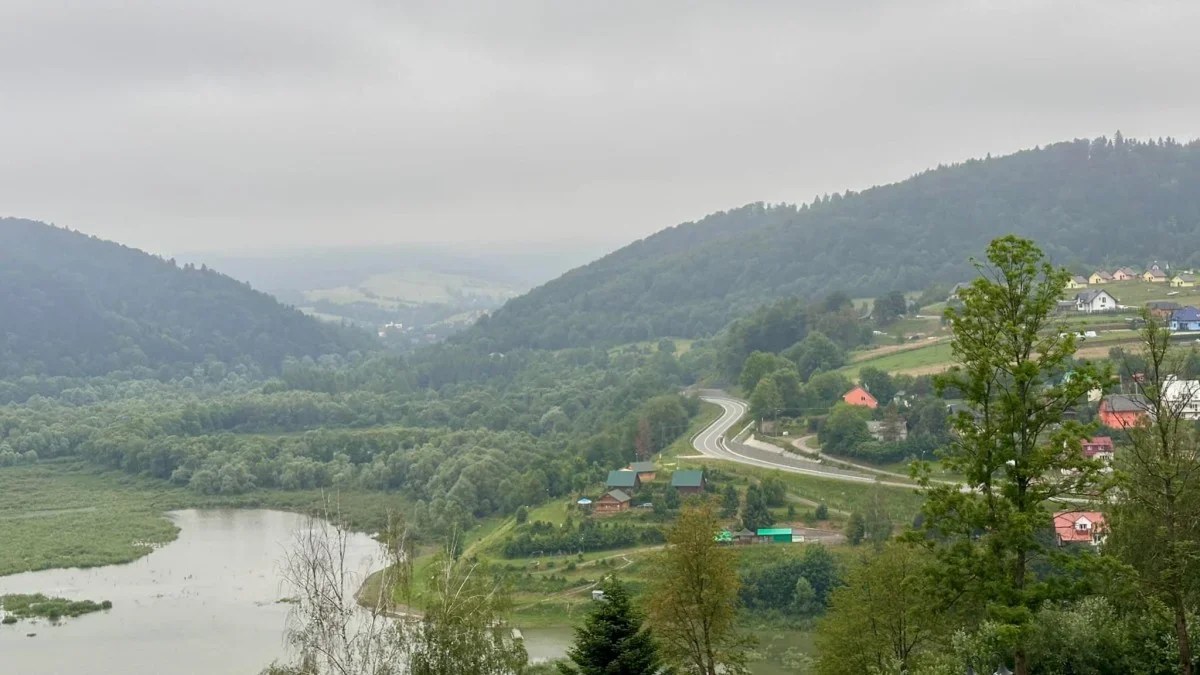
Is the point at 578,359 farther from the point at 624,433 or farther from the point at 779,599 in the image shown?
the point at 779,599

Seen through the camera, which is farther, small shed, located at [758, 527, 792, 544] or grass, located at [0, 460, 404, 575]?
grass, located at [0, 460, 404, 575]

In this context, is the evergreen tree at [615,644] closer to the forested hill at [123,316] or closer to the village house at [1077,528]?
the village house at [1077,528]

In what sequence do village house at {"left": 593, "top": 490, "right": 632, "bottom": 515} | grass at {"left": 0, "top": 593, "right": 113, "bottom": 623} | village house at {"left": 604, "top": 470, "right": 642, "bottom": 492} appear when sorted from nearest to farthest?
grass at {"left": 0, "top": 593, "right": 113, "bottom": 623} < village house at {"left": 593, "top": 490, "right": 632, "bottom": 515} < village house at {"left": 604, "top": 470, "right": 642, "bottom": 492}

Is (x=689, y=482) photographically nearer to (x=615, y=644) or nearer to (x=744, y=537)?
(x=744, y=537)

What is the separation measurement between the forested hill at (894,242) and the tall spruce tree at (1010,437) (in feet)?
293

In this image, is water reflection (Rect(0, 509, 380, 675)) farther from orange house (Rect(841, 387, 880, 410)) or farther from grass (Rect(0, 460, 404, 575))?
orange house (Rect(841, 387, 880, 410))

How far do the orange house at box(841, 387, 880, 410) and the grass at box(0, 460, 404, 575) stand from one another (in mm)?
20717

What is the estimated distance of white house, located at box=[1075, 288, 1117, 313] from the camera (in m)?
57.4

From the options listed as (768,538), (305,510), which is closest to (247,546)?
(305,510)

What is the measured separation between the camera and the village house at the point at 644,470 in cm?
4359

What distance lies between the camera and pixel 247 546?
48.1m

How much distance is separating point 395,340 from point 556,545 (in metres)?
129

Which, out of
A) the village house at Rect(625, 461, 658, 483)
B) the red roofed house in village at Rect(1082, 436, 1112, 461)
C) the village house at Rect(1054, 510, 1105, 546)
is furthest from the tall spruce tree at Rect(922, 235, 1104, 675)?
the village house at Rect(625, 461, 658, 483)

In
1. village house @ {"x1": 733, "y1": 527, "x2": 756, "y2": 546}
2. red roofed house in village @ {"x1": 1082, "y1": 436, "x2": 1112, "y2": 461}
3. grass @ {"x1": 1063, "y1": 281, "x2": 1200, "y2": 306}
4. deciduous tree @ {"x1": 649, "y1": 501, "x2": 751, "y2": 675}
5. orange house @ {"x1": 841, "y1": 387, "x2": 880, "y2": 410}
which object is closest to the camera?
deciduous tree @ {"x1": 649, "y1": 501, "x2": 751, "y2": 675}
